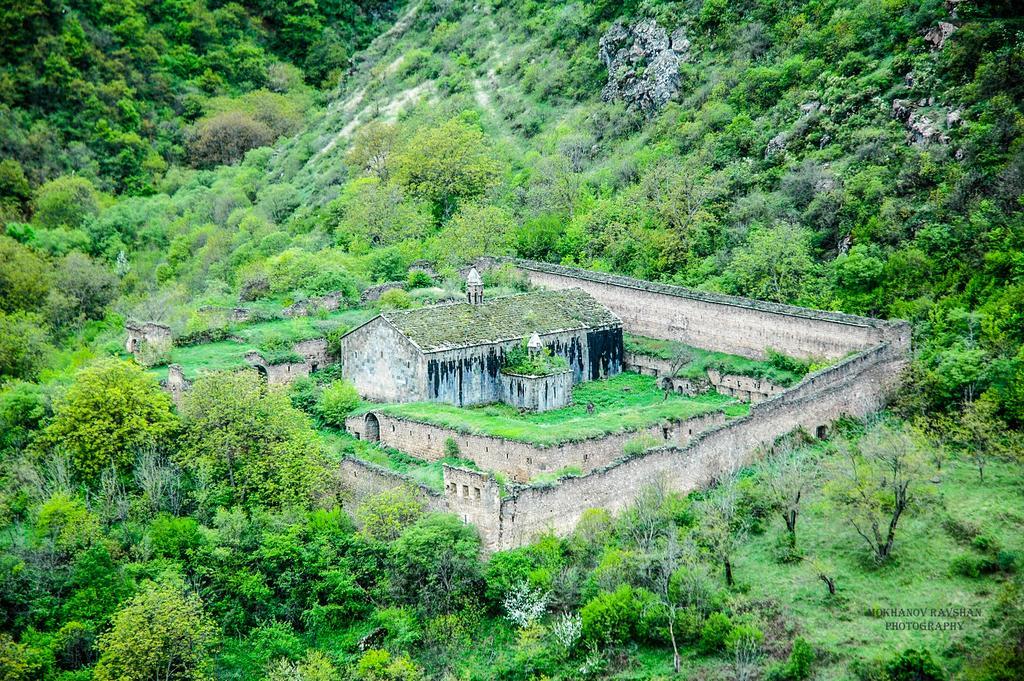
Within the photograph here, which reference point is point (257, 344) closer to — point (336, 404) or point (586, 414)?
point (336, 404)

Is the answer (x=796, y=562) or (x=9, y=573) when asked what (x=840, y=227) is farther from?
(x=9, y=573)

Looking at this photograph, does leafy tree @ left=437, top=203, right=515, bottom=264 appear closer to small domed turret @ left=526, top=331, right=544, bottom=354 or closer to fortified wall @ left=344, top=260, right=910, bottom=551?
fortified wall @ left=344, top=260, right=910, bottom=551

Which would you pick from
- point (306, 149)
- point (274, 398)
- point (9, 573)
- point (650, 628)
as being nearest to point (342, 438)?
point (274, 398)

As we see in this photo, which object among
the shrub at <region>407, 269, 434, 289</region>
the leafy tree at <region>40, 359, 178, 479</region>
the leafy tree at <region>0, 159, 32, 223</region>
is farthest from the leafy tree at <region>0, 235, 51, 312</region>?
the leafy tree at <region>40, 359, 178, 479</region>

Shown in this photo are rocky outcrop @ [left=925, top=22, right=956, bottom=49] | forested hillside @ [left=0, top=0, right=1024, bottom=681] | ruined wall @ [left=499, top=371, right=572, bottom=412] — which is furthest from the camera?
rocky outcrop @ [left=925, top=22, right=956, bottom=49]

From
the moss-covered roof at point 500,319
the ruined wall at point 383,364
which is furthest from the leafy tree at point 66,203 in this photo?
the moss-covered roof at point 500,319

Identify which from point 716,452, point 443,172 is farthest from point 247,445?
point 443,172
